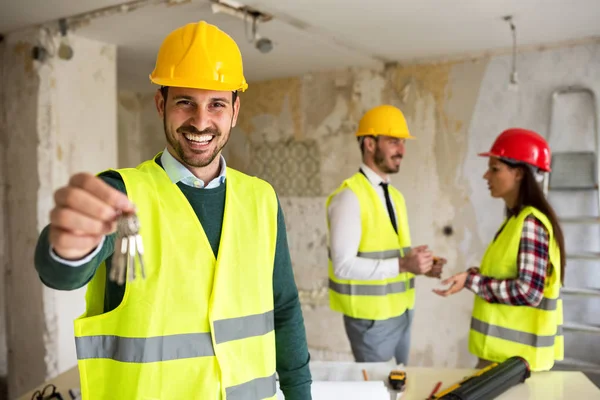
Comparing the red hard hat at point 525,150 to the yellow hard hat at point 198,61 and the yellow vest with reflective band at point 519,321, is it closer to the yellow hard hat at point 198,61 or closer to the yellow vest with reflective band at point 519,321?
the yellow vest with reflective band at point 519,321

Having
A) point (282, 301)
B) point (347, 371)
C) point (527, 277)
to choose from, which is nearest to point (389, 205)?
point (527, 277)

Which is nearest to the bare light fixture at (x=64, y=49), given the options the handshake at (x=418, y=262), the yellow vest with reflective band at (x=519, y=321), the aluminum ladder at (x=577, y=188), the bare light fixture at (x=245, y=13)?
the bare light fixture at (x=245, y=13)

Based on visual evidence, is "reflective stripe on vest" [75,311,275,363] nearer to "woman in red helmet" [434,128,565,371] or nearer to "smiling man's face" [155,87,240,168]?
Answer: "smiling man's face" [155,87,240,168]

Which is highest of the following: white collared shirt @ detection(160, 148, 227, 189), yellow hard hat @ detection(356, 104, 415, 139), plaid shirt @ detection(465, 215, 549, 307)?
yellow hard hat @ detection(356, 104, 415, 139)

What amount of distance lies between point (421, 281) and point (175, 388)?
3.18 meters

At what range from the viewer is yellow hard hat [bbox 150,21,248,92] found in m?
1.14

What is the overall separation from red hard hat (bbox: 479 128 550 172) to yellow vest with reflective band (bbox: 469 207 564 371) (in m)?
0.27

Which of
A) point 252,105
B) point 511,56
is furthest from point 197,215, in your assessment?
point 252,105

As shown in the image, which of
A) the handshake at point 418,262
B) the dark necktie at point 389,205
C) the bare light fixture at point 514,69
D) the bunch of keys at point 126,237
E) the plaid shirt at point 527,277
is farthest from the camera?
the bare light fixture at point 514,69

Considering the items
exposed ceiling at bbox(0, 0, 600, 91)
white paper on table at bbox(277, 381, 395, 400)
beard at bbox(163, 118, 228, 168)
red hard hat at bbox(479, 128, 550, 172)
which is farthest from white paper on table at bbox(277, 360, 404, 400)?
exposed ceiling at bbox(0, 0, 600, 91)

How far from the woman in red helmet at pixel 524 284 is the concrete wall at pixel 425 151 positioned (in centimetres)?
158

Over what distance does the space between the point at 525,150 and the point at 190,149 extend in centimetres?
164

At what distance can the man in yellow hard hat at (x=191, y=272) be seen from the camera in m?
1.04

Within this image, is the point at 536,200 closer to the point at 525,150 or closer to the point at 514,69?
the point at 525,150
